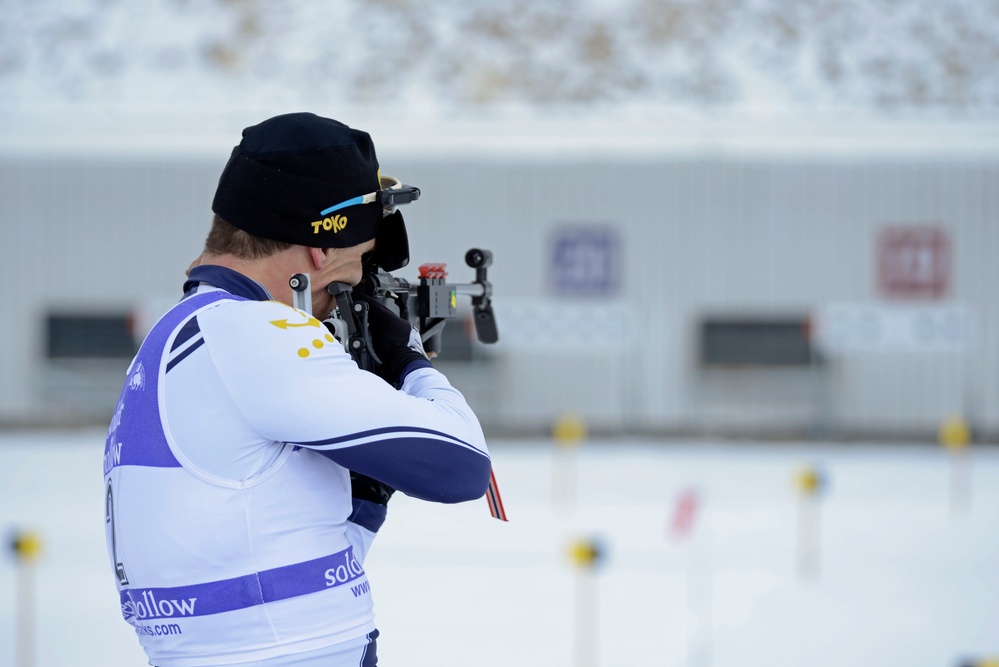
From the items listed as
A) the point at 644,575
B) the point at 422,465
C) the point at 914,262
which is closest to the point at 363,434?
the point at 422,465

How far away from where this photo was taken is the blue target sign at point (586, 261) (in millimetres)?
12453

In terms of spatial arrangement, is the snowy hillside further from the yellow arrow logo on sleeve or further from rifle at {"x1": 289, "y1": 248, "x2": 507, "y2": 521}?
the yellow arrow logo on sleeve

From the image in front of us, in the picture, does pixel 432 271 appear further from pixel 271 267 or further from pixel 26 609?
pixel 26 609

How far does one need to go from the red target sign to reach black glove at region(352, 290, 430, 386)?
461 inches

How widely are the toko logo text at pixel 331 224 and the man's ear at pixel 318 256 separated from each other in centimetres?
3

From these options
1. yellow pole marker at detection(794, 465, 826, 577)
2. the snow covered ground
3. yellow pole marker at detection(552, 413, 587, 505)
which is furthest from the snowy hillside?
yellow pole marker at detection(794, 465, 826, 577)

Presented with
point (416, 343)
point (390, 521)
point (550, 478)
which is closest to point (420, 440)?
point (416, 343)

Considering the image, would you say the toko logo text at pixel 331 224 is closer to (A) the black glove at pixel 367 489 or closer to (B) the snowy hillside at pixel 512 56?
(A) the black glove at pixel 367 489

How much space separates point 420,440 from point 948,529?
21.0 feet

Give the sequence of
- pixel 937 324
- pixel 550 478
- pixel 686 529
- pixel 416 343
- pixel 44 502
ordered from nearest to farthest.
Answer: pixel 416 343 → pixel 686 529 → pixel 44 502 → pixel 550 478 → pixel 937 324

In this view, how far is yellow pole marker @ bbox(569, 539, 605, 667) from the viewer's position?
379 cm

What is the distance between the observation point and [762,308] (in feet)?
41.0

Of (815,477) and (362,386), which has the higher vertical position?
(362,386)

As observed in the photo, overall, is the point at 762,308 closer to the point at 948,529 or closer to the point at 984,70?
the point at 948,529
